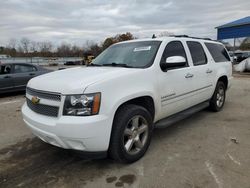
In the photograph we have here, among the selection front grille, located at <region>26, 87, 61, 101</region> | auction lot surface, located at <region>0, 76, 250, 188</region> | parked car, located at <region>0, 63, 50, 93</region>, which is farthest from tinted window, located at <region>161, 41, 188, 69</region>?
parked car, located at <region>0, 63, 50, 93</region>

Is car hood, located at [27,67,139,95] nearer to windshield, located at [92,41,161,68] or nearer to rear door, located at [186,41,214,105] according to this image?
windshield, located at [92,41,161,68]

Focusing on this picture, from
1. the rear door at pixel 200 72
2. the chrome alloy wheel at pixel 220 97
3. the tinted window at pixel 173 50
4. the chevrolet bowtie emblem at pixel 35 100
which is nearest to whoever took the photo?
the chevrolet bowtie emblem at pixel 35 100

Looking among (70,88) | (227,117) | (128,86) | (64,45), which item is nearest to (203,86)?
(227,117)

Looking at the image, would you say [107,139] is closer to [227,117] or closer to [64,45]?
[227,117]

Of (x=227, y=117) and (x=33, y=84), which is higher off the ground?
(x=33, y=84)

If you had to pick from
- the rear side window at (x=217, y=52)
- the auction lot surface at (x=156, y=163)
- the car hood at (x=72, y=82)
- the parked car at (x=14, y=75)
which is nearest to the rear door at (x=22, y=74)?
the parked car at (x=14, y=75)

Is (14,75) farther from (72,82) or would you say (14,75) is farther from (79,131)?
(79,131)

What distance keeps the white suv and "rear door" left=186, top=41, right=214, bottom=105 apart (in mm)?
21

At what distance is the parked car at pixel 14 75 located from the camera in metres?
8.60

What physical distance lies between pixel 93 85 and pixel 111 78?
0.31 m

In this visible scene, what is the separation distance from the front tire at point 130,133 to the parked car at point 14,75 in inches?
274

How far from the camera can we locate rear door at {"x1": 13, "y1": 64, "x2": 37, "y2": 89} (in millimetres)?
8914

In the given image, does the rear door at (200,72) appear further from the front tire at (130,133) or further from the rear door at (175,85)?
the front tire at (130,133)

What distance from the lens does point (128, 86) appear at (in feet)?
10.6
